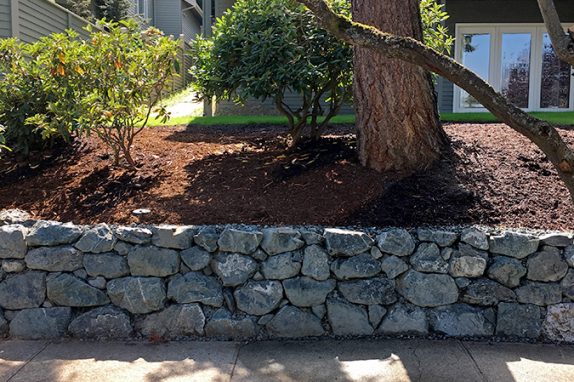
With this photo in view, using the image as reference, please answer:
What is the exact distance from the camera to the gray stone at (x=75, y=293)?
4.62m

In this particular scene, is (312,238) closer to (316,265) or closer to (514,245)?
(316,265)

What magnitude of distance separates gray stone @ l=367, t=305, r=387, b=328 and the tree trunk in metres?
1.65

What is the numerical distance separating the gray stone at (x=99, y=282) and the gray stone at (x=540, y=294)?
3277mm

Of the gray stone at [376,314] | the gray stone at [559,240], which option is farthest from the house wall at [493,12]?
the gray stone at [376,314]

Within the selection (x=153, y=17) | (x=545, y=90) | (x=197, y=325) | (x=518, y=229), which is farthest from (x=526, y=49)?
(x=153, y=17)

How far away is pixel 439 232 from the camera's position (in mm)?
4551

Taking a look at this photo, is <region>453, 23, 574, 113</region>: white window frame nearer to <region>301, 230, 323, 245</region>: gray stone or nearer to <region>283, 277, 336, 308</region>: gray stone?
<region>301, 230, 323, 245</region>: gray stone

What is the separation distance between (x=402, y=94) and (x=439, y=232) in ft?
5.40

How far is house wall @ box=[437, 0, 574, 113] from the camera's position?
13.3 m

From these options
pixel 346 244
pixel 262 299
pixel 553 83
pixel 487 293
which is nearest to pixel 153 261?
pixel 262 299

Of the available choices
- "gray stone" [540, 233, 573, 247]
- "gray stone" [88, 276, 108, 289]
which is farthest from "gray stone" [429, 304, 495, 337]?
"gray stone" [88, 276, 108, 289]

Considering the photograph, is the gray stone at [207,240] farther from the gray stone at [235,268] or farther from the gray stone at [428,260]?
the gray stone at [428,260]

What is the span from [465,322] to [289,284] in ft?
4.60

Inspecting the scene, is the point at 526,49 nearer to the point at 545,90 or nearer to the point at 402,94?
the point at 545,90
